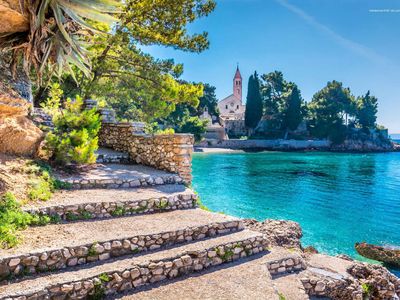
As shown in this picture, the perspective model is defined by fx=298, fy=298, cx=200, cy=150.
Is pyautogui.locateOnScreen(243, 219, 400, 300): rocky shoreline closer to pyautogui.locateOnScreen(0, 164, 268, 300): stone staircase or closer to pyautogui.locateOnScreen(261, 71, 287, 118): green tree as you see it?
pyautogui.locateOnScreen(0, 164, 268, 300): stone staircase

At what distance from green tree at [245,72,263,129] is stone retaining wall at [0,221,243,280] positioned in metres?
70.7

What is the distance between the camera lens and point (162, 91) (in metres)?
16.1

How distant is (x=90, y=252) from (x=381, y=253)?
41.7 ft

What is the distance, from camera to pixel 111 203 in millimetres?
7441

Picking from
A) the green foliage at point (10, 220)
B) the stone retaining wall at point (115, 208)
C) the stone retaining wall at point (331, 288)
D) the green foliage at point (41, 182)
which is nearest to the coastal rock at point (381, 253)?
the stone retaining wall at point (331, 288)

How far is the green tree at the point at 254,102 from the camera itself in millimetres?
74438

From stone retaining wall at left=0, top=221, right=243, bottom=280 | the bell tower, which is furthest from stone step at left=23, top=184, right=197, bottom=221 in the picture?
the bell tower

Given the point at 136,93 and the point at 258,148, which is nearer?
the point at 136,93

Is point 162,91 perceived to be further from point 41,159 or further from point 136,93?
point 41,159

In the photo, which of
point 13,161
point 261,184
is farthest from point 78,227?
point 261,184

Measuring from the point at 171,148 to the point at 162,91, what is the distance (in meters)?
6.34

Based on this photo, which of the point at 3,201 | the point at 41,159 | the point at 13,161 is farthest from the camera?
the point at 41,159

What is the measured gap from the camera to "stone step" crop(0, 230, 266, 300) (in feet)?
15.4

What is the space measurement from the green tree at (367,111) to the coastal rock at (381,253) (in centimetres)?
8405
